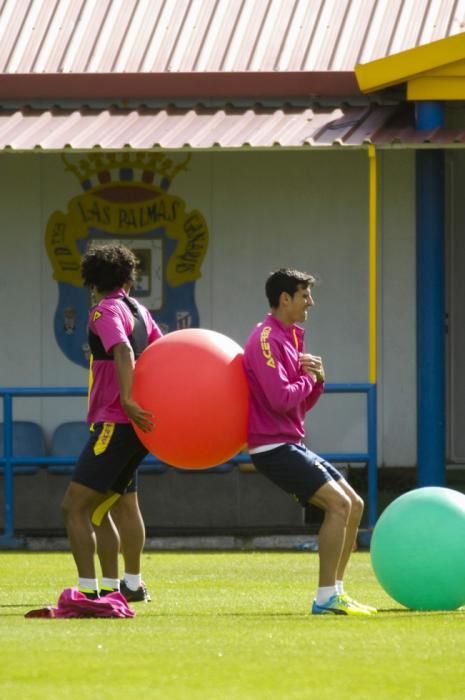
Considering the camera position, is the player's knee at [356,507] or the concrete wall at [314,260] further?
the concrete wall at [314,260]

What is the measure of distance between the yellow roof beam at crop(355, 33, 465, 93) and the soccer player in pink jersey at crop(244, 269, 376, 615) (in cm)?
486

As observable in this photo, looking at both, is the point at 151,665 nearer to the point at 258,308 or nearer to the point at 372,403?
the point at 372,403

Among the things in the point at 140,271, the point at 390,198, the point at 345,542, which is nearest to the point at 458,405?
the point at 390,198

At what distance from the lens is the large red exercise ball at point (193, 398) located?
8.65 meters

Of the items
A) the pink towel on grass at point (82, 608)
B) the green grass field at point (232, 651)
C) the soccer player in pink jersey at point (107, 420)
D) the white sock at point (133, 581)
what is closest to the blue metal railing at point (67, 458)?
the green grass field at point (232, 651)

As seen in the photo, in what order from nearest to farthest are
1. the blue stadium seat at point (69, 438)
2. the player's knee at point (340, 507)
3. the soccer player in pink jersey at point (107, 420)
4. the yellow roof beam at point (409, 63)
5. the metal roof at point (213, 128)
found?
1. the player's knee at point (340, 507)
2. the soccer player in pink jersey at point (107, 420)
3. the yellow roof beam at point (409, 63)
4. the metal roof at point (213, 128)
5. the blue stadium seat at point (69, 438)

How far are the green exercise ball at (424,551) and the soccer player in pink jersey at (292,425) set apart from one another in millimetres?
193

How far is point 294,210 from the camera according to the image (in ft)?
51.2

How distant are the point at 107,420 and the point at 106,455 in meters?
0.18

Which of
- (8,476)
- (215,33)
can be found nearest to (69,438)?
(8,476)

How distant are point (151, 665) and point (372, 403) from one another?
6900 millimetres

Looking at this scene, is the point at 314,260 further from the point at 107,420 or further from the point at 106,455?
the point at 106,455

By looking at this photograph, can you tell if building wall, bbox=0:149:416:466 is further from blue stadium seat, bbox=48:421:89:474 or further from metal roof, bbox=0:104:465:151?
metal roof, bbox=0:104:465:151

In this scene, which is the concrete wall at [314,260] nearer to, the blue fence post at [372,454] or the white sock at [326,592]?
the blue fence post at [372,454]
